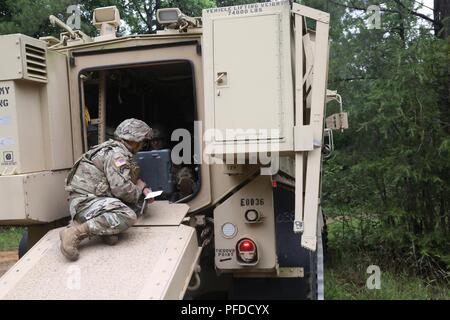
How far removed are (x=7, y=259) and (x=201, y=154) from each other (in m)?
6.59

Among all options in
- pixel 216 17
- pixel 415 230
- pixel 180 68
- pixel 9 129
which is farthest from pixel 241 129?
pixel 415 230

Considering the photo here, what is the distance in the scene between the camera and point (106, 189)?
375 centimetres

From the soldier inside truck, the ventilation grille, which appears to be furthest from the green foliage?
the ventilation grille

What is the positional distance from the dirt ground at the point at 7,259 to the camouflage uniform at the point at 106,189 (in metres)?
5.25

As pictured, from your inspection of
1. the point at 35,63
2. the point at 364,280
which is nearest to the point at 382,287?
the point at 364,280

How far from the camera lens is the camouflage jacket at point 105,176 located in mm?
3729

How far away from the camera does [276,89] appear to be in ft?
11.2

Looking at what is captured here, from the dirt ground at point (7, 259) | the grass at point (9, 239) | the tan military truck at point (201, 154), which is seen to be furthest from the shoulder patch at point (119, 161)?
the grass at point (9, 239)

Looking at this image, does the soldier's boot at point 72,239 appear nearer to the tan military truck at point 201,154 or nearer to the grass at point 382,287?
the tan military truck at point 201,154

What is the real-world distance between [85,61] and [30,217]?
54.2 inches

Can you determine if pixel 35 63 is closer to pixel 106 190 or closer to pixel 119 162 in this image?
pixel 119 162

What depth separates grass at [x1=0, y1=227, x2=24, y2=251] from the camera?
1091 centimetres

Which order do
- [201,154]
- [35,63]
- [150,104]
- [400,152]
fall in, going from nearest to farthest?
[35,63] < [201,154] < [400,152] < [150,104]

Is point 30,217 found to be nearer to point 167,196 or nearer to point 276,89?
point 167,196
